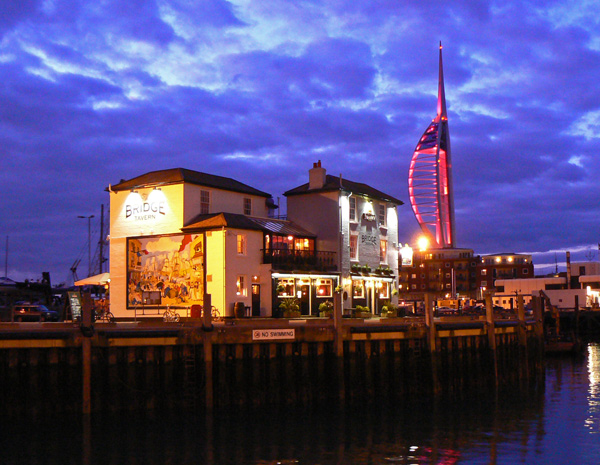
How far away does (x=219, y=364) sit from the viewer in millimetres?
30203

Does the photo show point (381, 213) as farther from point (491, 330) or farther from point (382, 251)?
point (491, 330)

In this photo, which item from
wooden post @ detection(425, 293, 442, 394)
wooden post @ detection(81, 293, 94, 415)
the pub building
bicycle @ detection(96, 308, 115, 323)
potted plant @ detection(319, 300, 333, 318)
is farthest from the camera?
the pub building

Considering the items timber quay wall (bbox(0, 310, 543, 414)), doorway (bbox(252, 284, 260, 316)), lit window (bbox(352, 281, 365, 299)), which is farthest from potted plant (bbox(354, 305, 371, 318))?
timber quay wall (bbox(0, 310, 543, 414))

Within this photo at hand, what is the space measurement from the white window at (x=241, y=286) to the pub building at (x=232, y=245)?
0.07m

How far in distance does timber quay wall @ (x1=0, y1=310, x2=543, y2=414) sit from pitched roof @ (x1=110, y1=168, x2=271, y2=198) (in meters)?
21.0

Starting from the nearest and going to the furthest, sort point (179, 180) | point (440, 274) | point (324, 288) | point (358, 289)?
point (179, 180) → point (324, 288) → point (358, 289) → point (440, 274)

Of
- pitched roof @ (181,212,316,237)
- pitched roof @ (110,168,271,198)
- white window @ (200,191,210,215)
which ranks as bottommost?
pitched roof @ (181,212,316,237)

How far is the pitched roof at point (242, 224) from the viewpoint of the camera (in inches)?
Answer: 1978

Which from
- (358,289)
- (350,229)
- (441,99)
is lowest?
(358,289)

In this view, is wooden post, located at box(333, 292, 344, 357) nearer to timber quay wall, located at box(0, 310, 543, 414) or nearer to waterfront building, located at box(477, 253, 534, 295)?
timber quay wall, located at box(0, 310, 543, 414)

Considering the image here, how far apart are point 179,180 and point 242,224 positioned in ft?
17.9

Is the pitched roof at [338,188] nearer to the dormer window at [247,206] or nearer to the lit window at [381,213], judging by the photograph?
the lit window at [381,213]

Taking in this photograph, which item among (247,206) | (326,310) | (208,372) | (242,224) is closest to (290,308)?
(326,310)

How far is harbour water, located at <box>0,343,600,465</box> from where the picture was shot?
2416 centimetres
